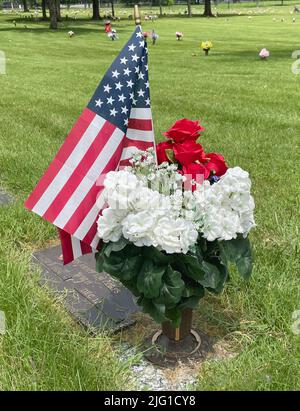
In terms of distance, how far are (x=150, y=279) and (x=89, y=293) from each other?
1.09m

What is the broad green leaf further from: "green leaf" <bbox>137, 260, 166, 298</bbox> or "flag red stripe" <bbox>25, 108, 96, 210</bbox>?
"flag red stripe" <bbox>25, 108, 96, 210</bbox>

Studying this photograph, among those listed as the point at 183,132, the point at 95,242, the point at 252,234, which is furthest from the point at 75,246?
the point at 252,234

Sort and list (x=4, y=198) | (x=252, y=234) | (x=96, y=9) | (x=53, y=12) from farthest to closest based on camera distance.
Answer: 1. (x=96, y=9)
2. (x=53, y=12)
3. (x=4, y=198)
4. (x=252, y=234)

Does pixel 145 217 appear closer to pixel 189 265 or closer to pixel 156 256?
pixel 156 256

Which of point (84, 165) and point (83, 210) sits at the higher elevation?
point (84, 165)

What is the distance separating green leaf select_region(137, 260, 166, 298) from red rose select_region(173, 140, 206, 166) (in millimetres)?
598

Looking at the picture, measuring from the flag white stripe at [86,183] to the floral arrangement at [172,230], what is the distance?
0.55 feet

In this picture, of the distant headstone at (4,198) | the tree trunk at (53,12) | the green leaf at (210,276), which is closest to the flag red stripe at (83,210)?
the green leaf at (210,276)

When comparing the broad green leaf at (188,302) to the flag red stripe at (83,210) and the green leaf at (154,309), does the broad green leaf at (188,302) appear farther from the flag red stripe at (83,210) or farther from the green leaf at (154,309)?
the flag red stripe at (83,210)

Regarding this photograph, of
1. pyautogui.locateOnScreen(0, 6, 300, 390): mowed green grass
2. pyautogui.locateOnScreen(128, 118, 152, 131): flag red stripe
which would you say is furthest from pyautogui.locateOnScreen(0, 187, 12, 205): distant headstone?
pyautogui.locateOnScreen(128, 118, 152, 131): flag red stripe

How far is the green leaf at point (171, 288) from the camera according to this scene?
7.51 ft

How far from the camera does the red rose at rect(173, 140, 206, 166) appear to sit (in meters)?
2.57

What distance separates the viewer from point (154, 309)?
2.39 metres

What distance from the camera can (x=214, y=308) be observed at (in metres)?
3.13
